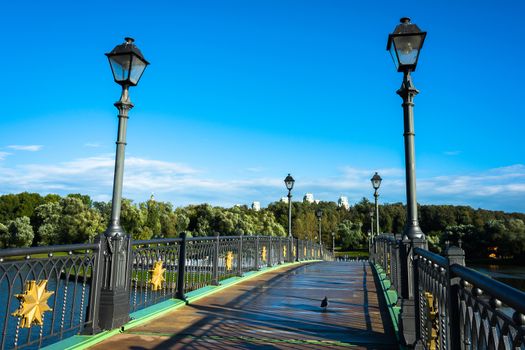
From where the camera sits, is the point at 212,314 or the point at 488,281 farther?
the point at 212,314

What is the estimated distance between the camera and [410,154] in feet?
17.7

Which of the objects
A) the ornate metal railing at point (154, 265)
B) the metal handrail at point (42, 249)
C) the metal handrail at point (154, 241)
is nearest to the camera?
the metal handrail at point (42, 249)

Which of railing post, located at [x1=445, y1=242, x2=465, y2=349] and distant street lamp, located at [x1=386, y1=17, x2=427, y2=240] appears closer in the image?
railing post, located at [x1=445, y1=242, x2=465, y2=349]

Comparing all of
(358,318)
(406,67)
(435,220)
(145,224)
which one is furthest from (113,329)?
(435,220)

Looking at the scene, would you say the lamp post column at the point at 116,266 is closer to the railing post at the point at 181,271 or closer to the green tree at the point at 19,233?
the railing post at the point at 181,271

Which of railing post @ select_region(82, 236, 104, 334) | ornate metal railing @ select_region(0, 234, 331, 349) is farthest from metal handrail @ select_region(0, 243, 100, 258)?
railing post @ select_region(82, 236, 104, 334)

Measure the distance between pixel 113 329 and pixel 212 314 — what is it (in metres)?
1.70

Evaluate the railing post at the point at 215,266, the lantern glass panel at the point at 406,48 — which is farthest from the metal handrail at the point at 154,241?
the lantern glass panel at the point at 406,48

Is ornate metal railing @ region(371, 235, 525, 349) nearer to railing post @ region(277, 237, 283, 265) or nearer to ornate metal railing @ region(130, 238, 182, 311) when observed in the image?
ornate metal railing @ region(130, 238, 182, 311)

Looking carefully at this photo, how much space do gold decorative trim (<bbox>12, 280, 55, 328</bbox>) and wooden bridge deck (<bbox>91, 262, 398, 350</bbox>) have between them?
0.97 meters

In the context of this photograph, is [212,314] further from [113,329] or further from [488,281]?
[488,281]

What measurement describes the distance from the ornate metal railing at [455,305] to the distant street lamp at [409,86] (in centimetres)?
41

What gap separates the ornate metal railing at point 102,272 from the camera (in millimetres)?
4043

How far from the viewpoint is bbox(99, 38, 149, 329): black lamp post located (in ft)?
18.1
